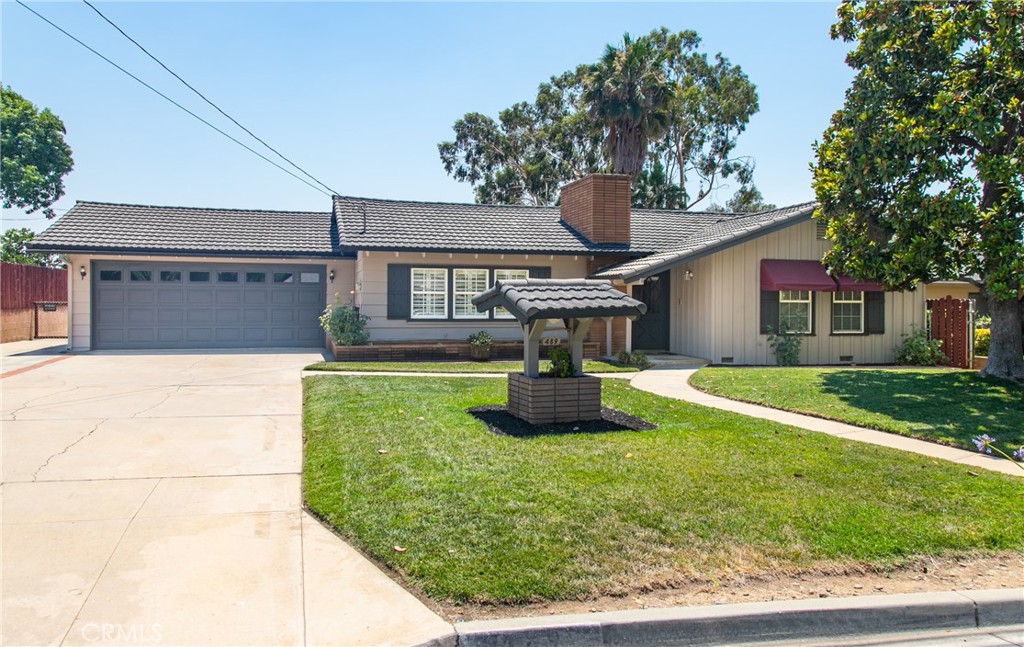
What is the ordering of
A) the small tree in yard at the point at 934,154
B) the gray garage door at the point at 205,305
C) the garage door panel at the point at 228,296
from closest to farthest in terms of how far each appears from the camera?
1. the small tree in yard at the point at 934,154
2. the gray garage door at the point at 205,305
3. the garage door panel at the point at 228,296

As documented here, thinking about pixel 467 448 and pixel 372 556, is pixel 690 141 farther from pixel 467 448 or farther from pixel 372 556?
pixel 372 556

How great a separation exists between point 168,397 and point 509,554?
7.94 m

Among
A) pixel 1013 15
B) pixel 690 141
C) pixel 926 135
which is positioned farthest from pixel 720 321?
pixel 690 141

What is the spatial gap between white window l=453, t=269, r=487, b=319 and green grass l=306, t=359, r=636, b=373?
1.91 meters

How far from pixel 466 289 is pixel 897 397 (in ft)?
34.0

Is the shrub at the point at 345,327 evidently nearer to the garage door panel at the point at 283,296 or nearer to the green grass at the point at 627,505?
the garage door panel at the point at 283,296

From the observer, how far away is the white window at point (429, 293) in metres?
17.9

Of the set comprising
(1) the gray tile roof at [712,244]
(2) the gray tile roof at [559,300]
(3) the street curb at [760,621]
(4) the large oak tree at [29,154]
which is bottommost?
(3) the street curb at [760,621]

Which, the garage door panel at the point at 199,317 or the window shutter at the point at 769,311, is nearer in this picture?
the window shutter at the point at 769,311

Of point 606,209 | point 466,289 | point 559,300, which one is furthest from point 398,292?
point 559,300

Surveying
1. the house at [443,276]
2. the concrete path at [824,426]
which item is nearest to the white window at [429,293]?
the house at [443,276]

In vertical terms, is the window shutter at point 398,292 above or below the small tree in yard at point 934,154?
below

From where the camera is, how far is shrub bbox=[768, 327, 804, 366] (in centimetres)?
1697

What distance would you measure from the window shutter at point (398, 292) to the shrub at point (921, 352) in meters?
12.3
